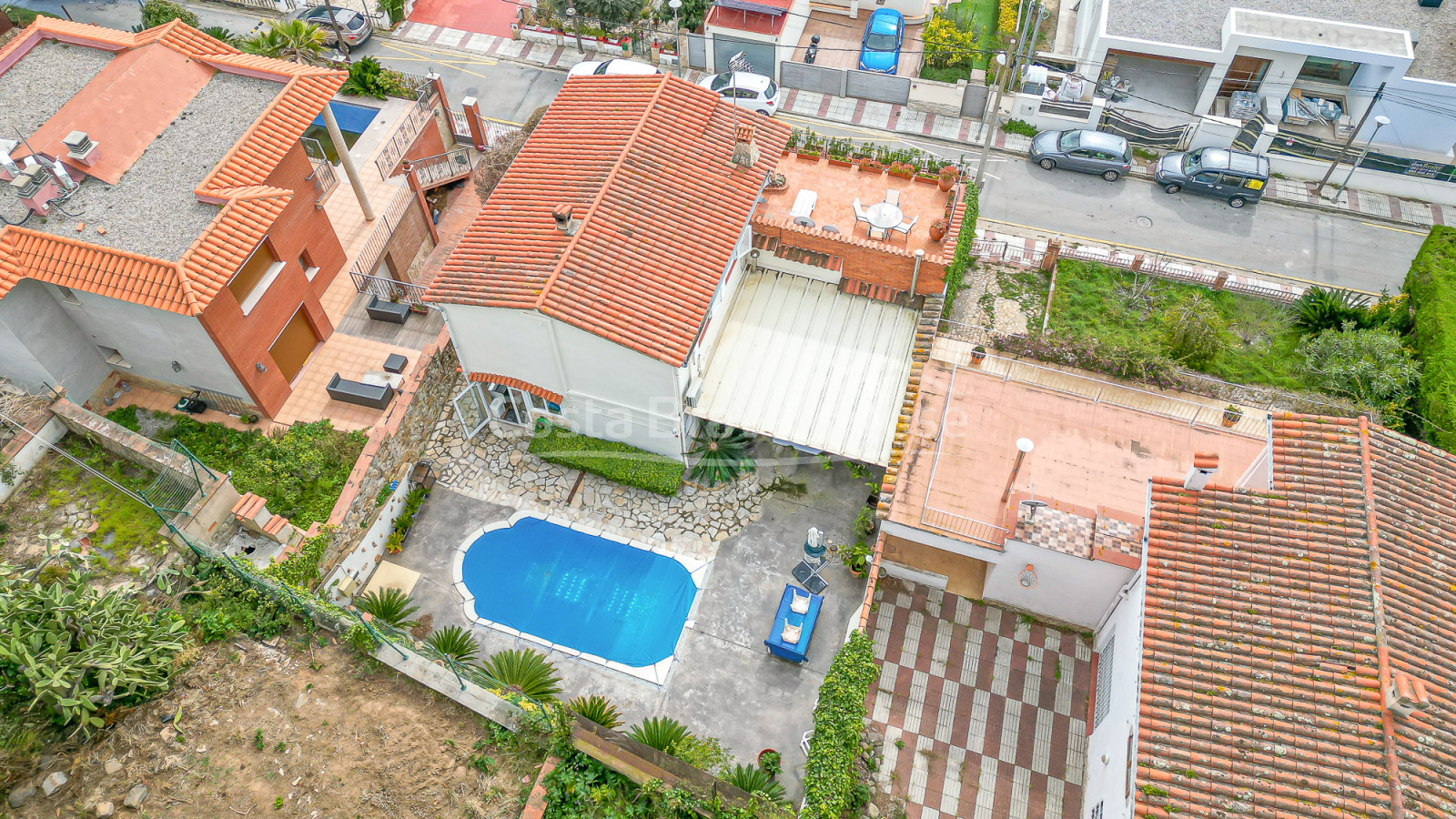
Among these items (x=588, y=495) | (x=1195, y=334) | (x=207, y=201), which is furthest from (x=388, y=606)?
(x=1195, y=334)

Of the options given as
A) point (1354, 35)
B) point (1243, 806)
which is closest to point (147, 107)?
point (1243, 806)

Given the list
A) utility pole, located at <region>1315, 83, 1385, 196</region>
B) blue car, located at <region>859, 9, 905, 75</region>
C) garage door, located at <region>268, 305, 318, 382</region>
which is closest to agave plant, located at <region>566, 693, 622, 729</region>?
garage door, located at <region>268, 305, 318, 382</region>

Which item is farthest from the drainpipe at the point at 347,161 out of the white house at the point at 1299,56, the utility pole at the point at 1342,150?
the utility pole at the point at 1342,150

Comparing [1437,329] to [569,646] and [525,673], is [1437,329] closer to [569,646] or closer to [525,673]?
[569,646]

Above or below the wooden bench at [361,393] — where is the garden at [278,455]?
below

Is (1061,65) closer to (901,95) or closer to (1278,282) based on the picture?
(901,95)

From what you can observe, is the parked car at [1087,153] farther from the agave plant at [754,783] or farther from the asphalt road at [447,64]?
the agave plant at [754,783]
